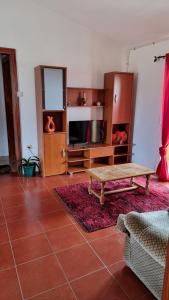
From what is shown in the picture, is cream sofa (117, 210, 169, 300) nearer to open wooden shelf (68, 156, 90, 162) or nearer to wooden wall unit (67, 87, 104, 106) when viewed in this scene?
open wooden shelf (68, 156, 90, 162)

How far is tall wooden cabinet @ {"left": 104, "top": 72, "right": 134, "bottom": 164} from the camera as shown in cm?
409

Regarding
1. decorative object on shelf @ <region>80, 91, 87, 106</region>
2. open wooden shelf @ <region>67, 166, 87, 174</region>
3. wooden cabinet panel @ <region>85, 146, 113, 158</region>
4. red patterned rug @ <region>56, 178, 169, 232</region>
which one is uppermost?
decorative object on shelf @ <region>80, 91, 87, 106</region>

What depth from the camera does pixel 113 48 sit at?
429cm

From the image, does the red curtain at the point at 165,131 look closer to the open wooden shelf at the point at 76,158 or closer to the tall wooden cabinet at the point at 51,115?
the open wooden shelf at the point at 76,158

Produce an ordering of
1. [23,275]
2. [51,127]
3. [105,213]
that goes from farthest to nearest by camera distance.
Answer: [51,127], [105,213], [23,275]

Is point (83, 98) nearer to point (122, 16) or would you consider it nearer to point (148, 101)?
point (148, 101)

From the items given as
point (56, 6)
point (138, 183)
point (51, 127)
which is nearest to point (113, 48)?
point (56, 6)

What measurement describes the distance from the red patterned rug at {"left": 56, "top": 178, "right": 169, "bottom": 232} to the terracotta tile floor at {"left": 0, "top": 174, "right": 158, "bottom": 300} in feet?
0.39

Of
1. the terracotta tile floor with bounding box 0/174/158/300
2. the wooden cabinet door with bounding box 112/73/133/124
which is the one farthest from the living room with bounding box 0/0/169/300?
the wooden cabinet door with bounding box 112/73/133/124

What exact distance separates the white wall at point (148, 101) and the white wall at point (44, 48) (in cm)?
56

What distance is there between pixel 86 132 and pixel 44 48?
165 cm

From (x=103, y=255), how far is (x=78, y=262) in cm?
24

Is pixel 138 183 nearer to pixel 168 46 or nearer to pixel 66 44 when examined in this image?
pixel 168 46

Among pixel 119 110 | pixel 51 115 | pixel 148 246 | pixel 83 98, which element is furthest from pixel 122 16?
pixel 148 246
